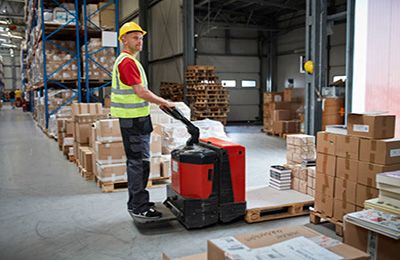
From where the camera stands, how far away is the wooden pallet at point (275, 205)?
4328mm

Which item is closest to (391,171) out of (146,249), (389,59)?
(146,249)

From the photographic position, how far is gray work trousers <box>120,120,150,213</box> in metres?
4.11

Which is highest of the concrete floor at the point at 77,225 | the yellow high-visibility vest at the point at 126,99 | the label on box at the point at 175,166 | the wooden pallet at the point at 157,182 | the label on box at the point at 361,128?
the yellow high-visibility vest at the point at 126,99

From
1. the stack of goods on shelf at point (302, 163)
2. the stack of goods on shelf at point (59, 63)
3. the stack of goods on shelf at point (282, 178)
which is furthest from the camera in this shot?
the stack of goods on shelf at point (59, 63)

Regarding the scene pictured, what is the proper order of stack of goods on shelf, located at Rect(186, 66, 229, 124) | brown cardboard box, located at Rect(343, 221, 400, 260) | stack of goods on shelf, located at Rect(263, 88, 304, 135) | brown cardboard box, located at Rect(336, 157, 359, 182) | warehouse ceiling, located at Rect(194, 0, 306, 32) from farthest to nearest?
warehouse ceiling, located at Rect(194, 0, 306, 32), stack of goods on shelf, located at Rect(186, 66, 229, 124), stack of goods on shelf, located at Rect(263, 88, 304, 135), brown cardboard box, located at Rect(336, 157, 359, 182), brown cardboard box, located at Rect(343, 221, 400, 260)

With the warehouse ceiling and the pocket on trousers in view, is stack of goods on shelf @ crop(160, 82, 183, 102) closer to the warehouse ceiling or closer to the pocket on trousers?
the warehouse ceiling

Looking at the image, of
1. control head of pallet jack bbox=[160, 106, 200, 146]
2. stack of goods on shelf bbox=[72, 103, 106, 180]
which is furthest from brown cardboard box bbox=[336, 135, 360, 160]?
stack of goods on shelf bbox=[72, 103, 106, 180]

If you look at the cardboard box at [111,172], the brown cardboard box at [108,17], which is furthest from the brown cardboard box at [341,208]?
the brown cardboard box at [108,17]

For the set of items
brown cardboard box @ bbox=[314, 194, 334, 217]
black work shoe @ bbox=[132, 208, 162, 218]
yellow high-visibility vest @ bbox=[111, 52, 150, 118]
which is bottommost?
black work shoe @ bbox=[132, 208, 162, 218]

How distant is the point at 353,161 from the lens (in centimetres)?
373

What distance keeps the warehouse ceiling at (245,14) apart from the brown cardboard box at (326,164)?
13113 millimetres

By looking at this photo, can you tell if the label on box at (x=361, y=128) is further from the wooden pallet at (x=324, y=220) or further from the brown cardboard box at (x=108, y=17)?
the brown cardboard box at (x=108, y=17)

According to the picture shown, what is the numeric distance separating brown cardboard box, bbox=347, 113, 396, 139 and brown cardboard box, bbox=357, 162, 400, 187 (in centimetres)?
27

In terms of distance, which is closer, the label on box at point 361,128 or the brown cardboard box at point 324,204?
the label on box at point 361,128
